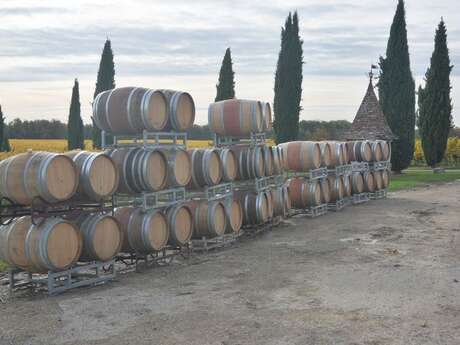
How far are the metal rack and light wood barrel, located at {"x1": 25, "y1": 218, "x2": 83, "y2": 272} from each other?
0.20m

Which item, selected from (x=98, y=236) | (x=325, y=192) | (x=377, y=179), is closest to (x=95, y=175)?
(x=98, y=236)

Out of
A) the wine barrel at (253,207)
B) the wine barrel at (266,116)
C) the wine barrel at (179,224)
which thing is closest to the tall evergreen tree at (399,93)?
the wine barrel at (266,116)

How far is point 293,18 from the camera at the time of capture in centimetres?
3294

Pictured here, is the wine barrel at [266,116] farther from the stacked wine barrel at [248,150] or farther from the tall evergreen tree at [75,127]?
the tall evergreen tree at [75,127]

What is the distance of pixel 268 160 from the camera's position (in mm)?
14461

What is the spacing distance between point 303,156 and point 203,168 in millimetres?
5850

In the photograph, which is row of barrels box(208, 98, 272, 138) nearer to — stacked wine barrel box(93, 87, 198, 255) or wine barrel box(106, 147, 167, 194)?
stacked wine barrel box(93, 87, 198, 255)

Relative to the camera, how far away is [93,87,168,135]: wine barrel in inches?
397

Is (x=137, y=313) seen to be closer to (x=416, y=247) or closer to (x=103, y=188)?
(x=103, y=188)

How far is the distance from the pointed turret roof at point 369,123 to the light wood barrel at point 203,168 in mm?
18092

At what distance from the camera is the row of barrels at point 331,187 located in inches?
671

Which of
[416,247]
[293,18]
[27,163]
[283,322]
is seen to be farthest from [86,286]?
[293,18]

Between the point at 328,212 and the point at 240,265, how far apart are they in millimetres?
8651

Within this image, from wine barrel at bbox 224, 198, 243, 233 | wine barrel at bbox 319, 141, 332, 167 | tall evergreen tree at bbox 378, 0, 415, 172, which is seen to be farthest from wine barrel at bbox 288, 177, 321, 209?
tall evergreen tree at bbox 378, 0, 415, 172
